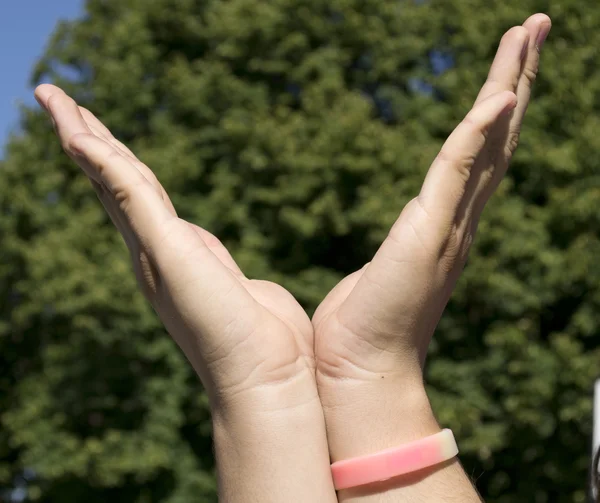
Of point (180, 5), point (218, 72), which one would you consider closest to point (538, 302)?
point (218, 72)

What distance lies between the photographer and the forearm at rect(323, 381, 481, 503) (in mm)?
1410

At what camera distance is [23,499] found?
13555 mm

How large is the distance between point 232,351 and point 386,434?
0.93 feet

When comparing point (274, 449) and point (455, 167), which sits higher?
point (455, 167)

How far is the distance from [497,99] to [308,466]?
0.70m

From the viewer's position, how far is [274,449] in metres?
1.40

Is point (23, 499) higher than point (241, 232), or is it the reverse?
point (241, 232)

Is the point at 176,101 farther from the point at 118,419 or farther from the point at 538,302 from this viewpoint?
the point at 538,302

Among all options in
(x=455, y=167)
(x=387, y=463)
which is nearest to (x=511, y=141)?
(x=455, y=167)

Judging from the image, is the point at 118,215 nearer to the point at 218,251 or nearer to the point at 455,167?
the point at 218,251

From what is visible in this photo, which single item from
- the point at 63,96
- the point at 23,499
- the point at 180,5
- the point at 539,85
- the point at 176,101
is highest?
the point at 180,5

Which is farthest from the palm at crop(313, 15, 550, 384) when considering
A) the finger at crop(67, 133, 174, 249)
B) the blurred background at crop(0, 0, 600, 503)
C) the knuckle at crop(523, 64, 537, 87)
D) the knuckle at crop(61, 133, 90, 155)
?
the blurred background at crop(0, 0, 600, 503)

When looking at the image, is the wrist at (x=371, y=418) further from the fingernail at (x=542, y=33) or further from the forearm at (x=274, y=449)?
the fingernail at (x=542, y=33)

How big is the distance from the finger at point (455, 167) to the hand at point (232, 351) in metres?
0.33
